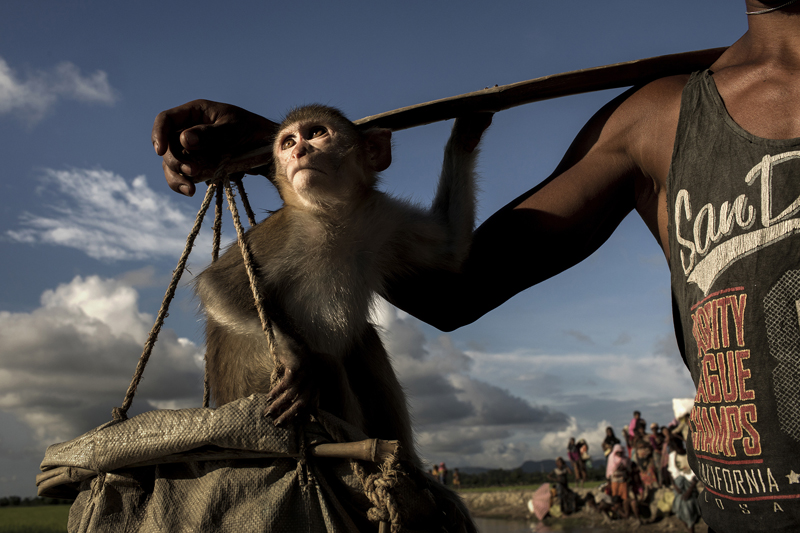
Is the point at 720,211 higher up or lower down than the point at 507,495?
higher up

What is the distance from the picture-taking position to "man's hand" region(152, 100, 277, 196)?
1.85m

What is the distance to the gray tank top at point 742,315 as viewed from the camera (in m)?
1.26

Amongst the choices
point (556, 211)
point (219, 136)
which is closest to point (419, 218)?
point (556, 211)

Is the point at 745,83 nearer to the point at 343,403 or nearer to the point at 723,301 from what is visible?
the point at 723,301

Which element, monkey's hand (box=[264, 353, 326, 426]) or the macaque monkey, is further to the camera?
the macaque monkey

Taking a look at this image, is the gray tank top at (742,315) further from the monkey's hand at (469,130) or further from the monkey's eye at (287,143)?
the monkey's eye at (287,143)

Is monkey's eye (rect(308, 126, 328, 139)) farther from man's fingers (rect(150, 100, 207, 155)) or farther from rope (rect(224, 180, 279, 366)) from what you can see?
rope (rect(224, 180, 279, 366))

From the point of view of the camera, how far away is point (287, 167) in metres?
2.31

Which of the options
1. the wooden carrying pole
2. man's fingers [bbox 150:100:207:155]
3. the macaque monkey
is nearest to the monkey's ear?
the macaque monkey

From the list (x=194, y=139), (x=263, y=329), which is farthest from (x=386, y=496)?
(x=194, y=139)

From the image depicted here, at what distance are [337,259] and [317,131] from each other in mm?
635

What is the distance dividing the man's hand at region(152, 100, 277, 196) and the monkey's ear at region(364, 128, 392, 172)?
62cm

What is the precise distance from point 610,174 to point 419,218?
0.82m

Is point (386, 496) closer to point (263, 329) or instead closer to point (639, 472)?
point (263, 329)
